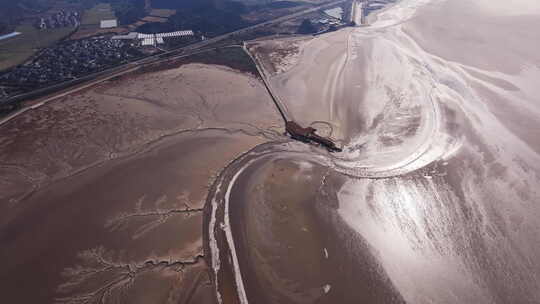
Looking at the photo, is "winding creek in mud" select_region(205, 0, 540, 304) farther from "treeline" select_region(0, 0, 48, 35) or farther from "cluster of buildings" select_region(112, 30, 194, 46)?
"treeline" select_region(0, 0, 48, 35)

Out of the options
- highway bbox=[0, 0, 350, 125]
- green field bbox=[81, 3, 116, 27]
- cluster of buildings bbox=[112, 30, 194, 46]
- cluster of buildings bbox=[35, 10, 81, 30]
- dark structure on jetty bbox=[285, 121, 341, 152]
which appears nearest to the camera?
dark structure on jetty bbox=[285, 121, 341, 152]

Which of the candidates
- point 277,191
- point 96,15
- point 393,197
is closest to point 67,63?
point 96,15

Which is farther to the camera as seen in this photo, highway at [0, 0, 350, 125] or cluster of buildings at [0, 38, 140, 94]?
cluster of buildings at [0, 38, 140, 94]

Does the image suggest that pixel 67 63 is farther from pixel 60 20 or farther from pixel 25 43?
pixel 60 20

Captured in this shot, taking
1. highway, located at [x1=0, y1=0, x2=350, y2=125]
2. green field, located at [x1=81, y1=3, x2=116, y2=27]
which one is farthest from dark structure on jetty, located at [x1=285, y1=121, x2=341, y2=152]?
green field, located at [x1=81, y1=3, x2=116, y2=27]

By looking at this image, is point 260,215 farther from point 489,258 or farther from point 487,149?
point 487,149

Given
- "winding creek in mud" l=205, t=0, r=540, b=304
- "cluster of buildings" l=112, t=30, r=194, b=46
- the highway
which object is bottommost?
"winding creek in mud" l=205, t=0, r=540, b=304

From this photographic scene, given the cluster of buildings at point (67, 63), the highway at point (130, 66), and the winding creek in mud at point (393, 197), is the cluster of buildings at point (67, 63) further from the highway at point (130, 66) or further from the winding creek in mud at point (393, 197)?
the winding creek in mud at point (393, 197)
